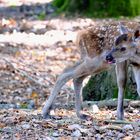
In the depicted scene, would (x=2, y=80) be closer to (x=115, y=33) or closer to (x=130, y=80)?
(x=130, y=80)

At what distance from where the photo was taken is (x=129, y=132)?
22.5 feet

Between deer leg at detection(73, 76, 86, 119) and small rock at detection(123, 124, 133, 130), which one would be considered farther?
deer leg at detection(73, 76, 86, 119)

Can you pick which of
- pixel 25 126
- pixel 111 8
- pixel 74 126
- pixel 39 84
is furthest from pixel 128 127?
pixel 111 8

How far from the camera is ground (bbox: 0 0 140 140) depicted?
6.85 metres

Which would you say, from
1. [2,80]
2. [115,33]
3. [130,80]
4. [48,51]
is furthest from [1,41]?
[115,33]

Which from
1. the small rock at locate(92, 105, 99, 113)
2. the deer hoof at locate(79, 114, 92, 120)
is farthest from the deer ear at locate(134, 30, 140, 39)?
the small rock at locate(92, 105, 99, 113)

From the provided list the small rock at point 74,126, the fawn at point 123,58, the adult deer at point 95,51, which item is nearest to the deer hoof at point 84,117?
the adult deer at point 95,51

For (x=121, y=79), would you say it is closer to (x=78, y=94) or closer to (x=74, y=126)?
(x=78, y=94)

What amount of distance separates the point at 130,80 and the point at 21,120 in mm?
2522

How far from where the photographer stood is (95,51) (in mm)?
7539

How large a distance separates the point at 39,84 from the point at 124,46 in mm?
4341

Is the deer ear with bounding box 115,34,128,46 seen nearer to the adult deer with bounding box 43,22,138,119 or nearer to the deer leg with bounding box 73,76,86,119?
the adult deer with bounding box 43,22,138,119

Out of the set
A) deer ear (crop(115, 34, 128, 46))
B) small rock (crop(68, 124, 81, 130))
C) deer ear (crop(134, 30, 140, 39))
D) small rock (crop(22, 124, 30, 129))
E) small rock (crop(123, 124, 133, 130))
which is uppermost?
deer ear (crop(134, 30, 140, 39))

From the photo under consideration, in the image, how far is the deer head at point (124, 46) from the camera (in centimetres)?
752
